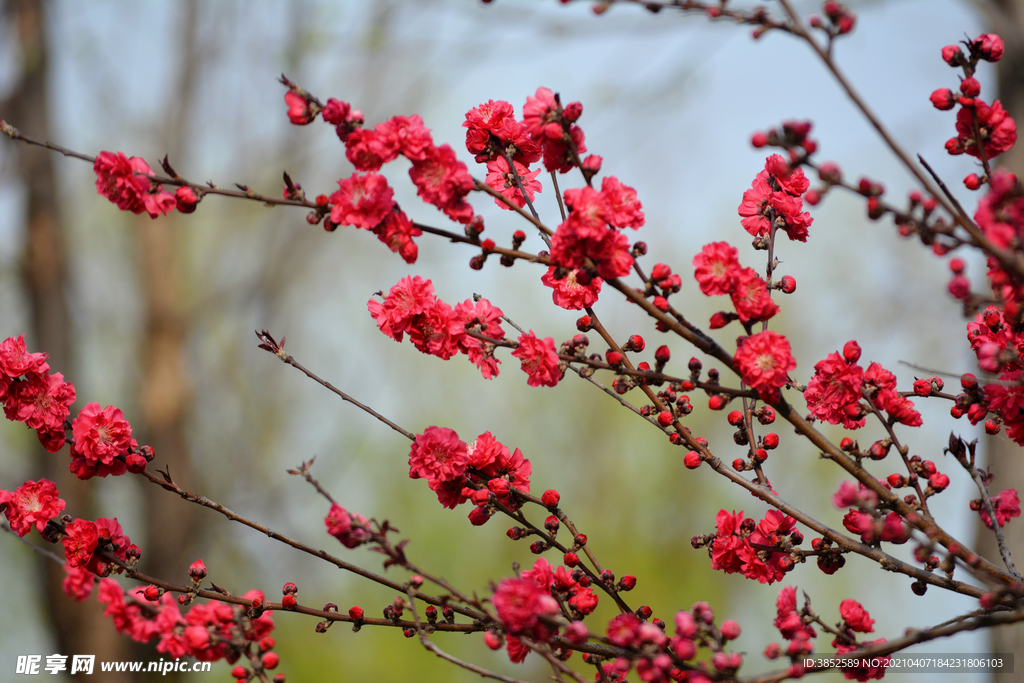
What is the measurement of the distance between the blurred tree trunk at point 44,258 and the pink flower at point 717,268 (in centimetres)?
479

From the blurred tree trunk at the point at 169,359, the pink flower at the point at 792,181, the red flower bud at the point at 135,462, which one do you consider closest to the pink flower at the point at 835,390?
the pink flower at the point at 792,181

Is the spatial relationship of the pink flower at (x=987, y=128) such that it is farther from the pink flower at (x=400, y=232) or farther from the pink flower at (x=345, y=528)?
the pink flower at (x=345, y=528)

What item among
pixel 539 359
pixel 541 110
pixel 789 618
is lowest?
pixel 789 618

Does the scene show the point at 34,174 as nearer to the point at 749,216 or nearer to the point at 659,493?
the point at 749,216

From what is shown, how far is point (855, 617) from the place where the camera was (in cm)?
155

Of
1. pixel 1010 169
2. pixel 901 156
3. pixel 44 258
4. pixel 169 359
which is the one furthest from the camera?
pixel 169 359

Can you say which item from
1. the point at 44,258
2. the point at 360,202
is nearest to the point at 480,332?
the point at 360,202

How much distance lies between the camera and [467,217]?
134cm

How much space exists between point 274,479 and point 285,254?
3.41 m

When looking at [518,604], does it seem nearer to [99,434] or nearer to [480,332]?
[480,332]

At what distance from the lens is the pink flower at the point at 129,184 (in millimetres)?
1440

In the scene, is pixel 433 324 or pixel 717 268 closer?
pixel 717 268

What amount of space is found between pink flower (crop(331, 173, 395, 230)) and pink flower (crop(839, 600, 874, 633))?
1253 mm

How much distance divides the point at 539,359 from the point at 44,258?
16.9 feet
